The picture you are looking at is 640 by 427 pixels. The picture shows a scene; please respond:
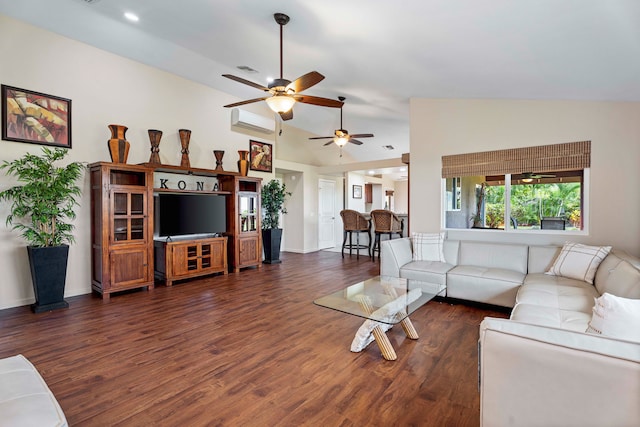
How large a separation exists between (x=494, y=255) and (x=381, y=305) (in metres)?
2.17

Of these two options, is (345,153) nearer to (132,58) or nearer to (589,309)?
(132,58)

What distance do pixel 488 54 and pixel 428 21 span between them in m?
0.77

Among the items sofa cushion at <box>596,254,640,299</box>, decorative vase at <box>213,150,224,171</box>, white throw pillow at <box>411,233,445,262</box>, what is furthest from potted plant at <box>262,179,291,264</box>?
sofa cushion at <box>596,254,640,299</box>

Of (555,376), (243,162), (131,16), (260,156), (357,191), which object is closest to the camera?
(555,376)

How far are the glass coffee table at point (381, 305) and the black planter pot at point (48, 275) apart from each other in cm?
327

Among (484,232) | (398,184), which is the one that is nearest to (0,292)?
(484,232)

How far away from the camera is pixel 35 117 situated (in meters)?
4.05

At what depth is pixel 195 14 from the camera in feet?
12.2

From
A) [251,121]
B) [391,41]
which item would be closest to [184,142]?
[251,121]

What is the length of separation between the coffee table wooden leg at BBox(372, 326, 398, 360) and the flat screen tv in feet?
12.8

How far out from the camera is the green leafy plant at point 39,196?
3709 millimetres

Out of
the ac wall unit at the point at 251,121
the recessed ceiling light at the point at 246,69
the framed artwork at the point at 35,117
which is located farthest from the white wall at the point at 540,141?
the framed artwork at the point at 35,117

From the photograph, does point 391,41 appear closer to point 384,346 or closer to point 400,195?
point 384,346

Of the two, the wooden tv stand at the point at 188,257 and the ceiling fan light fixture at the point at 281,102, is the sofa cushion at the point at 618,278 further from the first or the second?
the wooden tv stand at the point at 188,257
